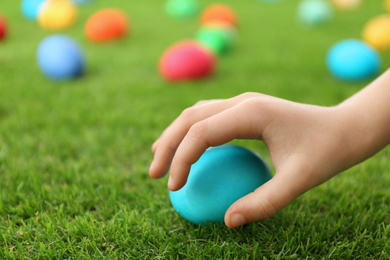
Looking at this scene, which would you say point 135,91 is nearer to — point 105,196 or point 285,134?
point 105,196

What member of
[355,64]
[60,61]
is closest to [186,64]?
[60,61]

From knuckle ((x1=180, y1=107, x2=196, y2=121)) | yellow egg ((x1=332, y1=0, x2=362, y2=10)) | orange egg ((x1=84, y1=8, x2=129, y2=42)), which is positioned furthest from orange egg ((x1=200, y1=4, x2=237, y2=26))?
knuckle ((x1=180, y1=107, x2=196, y2=121))

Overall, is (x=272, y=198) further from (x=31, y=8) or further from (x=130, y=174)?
(x=31, y=8)

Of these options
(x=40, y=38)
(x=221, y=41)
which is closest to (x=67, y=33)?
(x=40, y=38)

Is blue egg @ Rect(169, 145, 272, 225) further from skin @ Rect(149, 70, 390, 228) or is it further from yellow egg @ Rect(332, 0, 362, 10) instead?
yellow egg @ Rect(332, 0, 362, 10)

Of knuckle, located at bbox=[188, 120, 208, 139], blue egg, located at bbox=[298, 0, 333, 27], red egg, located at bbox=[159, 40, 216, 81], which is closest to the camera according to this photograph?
knuckle, located at bbox=[188, 120, 208, 139]

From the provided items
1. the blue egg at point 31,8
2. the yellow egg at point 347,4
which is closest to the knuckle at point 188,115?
the blue egg at point 31,8
